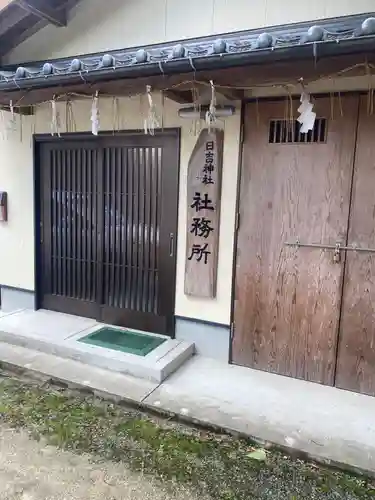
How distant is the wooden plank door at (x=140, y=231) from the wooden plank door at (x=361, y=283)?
189 cm

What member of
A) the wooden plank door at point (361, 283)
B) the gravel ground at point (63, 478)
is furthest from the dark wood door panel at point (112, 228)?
the gravel ground at point (63, 478)

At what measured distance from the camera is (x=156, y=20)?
13.9ft

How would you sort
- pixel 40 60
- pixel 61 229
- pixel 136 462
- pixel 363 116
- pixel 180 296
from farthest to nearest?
pixel 61 229
pixel 40 60
pixel 180 296
pixel 363 116
pixel 136 462

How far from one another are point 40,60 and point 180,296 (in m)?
3.47

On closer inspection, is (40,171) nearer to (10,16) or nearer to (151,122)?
(10,16)

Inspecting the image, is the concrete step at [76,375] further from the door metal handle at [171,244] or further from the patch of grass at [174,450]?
the door metal handle at [171,244]

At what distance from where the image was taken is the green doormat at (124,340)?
4.25m

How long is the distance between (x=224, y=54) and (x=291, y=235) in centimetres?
181

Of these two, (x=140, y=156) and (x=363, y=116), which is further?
(x=140, y=156)

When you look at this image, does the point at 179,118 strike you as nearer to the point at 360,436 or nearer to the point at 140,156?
the point at 140,156

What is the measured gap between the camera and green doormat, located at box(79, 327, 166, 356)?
4.25 metres

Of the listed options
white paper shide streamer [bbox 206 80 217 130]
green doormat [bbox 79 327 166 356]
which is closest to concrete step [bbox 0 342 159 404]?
green doormat [bbox 79 327 166 356]

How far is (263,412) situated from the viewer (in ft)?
10.8

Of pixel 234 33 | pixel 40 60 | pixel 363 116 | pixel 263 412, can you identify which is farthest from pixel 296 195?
pixel 40 60
